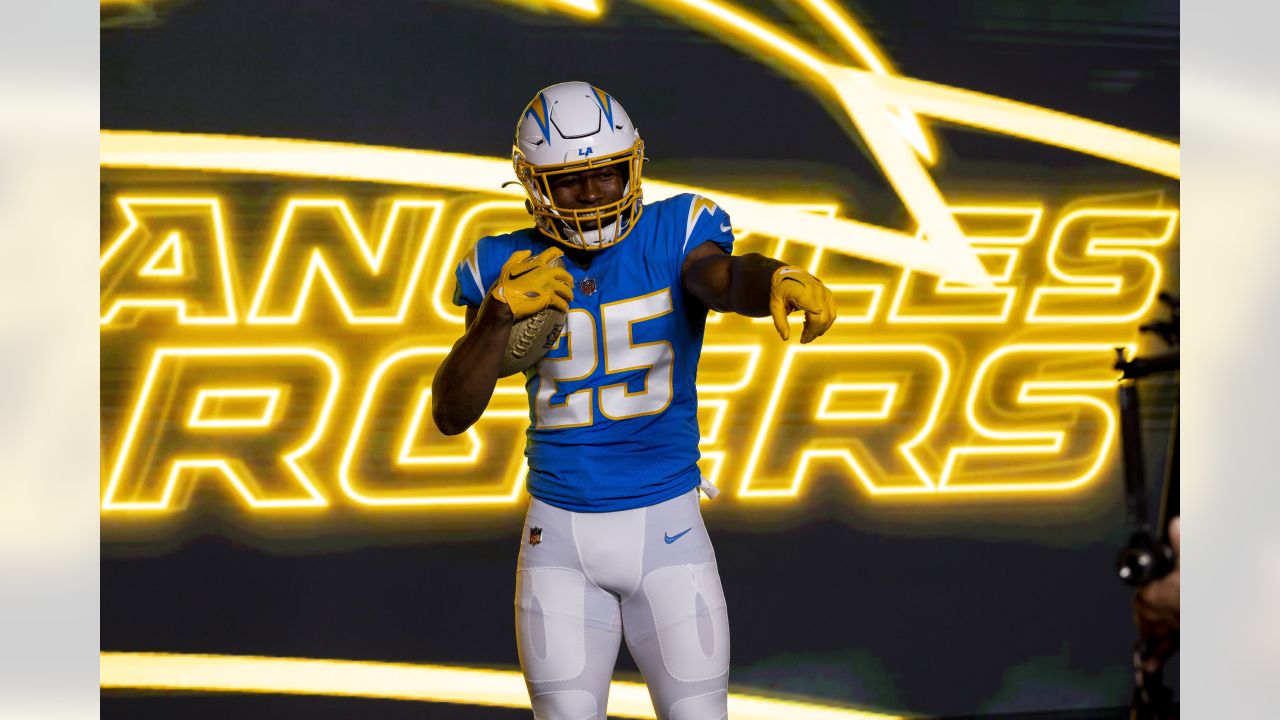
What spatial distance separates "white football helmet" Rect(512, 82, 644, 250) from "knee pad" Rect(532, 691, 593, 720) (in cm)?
70

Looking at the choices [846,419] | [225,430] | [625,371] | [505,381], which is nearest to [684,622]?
[625,371]

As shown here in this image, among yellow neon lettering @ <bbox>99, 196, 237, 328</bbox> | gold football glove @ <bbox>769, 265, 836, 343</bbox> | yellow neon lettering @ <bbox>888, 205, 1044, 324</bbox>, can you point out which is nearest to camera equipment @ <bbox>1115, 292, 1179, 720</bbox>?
yellow neon lettering @ <bbox>888, 205, 1044, 324</bbox>

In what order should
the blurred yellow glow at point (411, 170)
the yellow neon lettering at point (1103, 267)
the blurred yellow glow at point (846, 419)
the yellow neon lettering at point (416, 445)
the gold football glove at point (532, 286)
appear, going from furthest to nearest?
the yellow neon lettering at point (1103, 267) → the blurred yellow glow at point (846, 419) → the yellow neon lettering at point (416, 445) → the blurred yellow glow at point (411, 170) → the gold football glove at point (532, 286)

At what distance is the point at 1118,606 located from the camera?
362cm

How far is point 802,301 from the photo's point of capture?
1.62 meters

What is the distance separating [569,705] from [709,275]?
2.31 feet

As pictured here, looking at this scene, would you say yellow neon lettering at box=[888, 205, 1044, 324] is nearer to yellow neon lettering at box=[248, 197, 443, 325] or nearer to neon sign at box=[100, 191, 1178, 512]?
neon sign at box=[100, 191, 1178, 512]

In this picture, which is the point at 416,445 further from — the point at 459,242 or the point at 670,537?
the point at 670,537

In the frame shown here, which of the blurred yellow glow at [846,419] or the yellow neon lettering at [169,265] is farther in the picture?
the blurred yellow glow at [846,419]

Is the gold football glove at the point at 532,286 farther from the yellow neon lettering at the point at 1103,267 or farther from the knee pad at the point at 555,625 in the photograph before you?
the yellow neon lettering at the point at 1103,267

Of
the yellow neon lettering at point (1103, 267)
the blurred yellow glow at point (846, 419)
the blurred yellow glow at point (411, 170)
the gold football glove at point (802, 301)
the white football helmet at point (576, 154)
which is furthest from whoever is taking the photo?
the yellow neon lettering at point (1103, 267)

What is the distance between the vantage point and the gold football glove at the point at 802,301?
1.61 metres

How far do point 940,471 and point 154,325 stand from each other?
7.18 ft

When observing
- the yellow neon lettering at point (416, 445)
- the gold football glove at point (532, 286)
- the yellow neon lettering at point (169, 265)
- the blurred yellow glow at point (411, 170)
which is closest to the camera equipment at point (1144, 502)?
the blurred yellow glow at point (411, 170)
